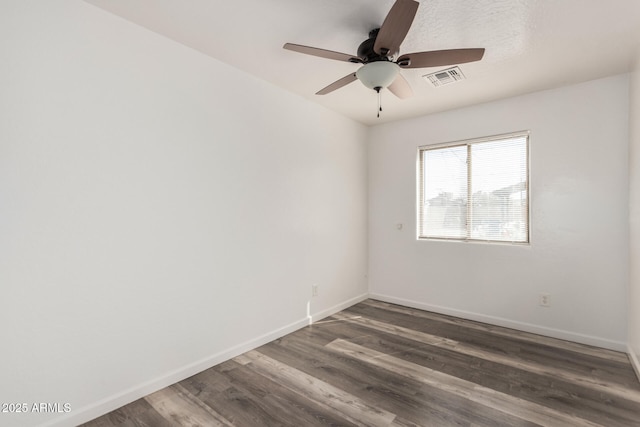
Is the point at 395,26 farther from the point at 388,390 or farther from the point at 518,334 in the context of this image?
the point at 518,334

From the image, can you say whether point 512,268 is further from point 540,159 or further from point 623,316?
point 540,159

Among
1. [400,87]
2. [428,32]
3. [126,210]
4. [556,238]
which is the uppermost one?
[428,32]

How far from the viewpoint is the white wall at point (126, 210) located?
1633 millimetres

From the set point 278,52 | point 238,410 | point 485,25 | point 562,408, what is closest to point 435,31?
point 485,25

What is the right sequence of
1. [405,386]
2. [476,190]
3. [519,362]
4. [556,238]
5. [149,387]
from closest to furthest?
[149,387], [405,386], [519,362], [556,238], [476,190]

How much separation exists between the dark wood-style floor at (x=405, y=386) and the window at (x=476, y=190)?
1.19m

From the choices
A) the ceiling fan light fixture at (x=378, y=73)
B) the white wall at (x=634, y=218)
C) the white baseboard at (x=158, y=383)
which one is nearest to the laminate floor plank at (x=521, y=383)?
the white wall at (x=634, y=218)

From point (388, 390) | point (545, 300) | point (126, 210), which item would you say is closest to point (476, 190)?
point (545, 300)

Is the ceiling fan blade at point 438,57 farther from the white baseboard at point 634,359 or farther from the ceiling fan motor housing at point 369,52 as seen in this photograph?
the white baseboard at point 634,359

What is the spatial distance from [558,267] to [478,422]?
205 centimetres

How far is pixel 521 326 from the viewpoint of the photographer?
128 inches

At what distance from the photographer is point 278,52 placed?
2400 mm

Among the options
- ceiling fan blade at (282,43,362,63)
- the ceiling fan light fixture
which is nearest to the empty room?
the ceiling fan light fixture

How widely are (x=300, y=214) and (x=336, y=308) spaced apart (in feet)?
4.60
